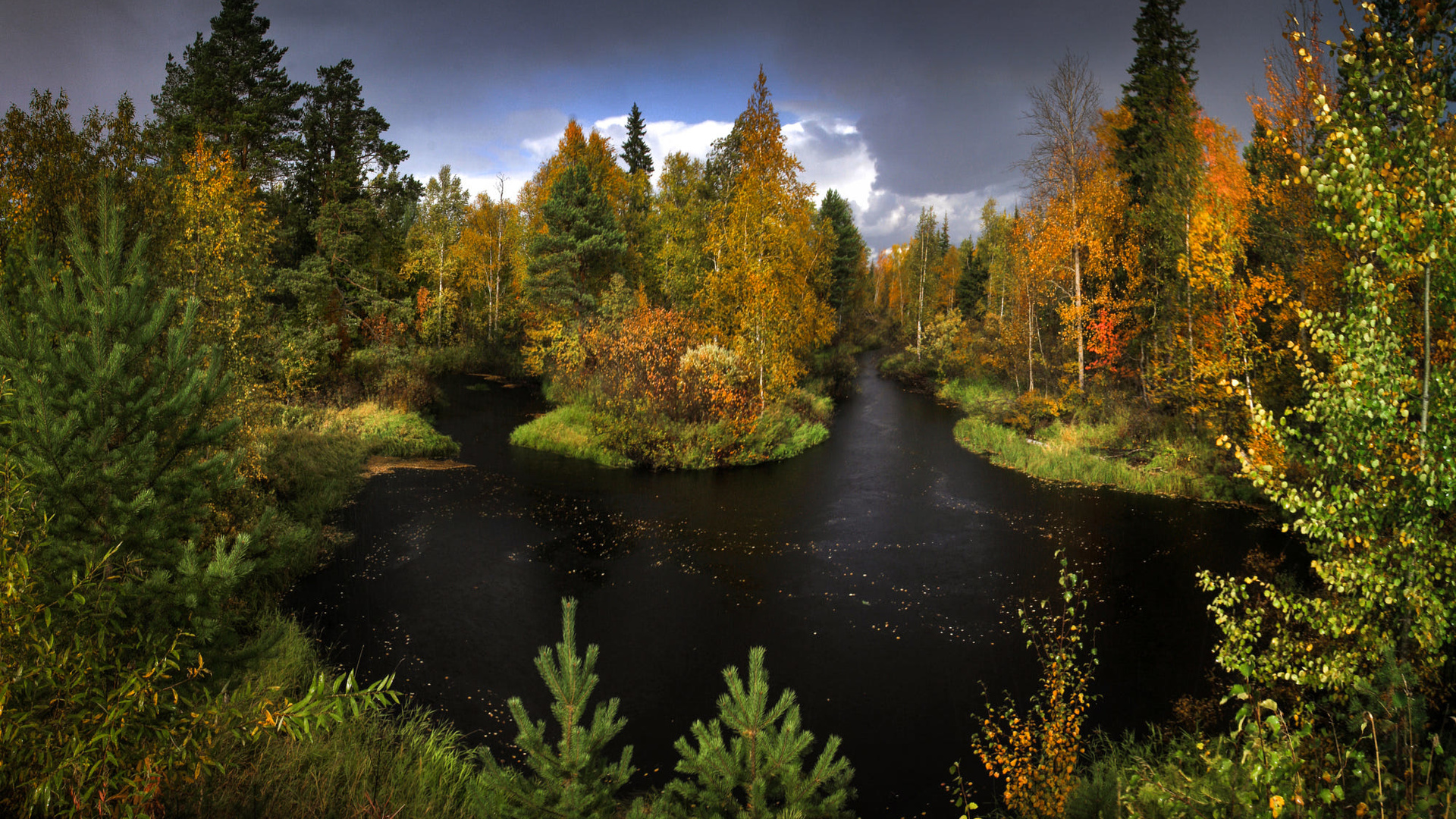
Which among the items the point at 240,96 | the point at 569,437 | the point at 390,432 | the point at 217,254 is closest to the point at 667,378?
the point at 569,437

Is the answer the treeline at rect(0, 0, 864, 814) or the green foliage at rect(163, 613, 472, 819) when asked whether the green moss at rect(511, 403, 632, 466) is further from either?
the green foliage at rect(163, 613, 472, 819)

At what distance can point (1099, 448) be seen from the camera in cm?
1888

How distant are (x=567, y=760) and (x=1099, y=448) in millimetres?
18663

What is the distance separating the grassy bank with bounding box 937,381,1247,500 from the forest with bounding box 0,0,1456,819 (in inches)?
4.5

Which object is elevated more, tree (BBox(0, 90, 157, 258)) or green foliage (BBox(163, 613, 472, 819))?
tree (BBox(0, 90, 157, 258))

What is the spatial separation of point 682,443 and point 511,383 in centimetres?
1893

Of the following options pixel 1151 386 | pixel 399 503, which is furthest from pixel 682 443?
pixel 1151 386

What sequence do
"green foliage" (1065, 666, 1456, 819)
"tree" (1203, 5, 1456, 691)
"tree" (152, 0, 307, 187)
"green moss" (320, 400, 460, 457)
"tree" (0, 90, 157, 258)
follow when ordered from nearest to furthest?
"green foliage" (1065, 666, 1456, 819) → "tree" (1203, 5, 1456, 691) → "tree" (0, 90, 157, 258) → "green moss" (320, 400, 460, 457) → "tree" (152, 0, 307, 187)

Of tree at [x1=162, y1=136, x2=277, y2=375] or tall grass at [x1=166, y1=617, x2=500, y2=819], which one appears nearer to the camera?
tall grass at [x1=166, y1=617, x2=500, y2=819]

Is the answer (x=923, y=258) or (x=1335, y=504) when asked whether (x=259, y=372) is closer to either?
(x=1335, y=504)

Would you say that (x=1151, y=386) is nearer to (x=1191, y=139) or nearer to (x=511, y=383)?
(x=1191, y=139)

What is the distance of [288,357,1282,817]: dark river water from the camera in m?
7.68

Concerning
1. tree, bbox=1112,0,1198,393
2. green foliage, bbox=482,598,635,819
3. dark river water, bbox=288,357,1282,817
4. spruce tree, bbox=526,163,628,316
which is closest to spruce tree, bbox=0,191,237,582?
green foliage, bbox=482,598,635,819

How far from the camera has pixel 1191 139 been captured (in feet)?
57.1
